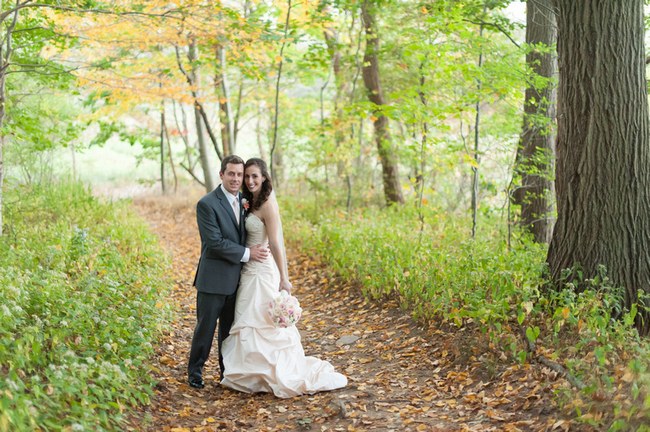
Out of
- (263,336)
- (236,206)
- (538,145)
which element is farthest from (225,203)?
(538,145)

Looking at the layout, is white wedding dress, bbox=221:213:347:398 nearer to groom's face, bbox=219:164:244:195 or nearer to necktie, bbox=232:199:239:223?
necktie, bbox=232:199:239:223

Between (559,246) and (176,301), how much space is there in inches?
213

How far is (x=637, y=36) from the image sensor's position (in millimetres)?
5426

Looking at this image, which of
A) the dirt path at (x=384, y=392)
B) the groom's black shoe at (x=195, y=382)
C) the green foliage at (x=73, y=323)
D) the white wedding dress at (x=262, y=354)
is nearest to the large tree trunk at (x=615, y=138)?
the dirt path at (x=384, y=392)

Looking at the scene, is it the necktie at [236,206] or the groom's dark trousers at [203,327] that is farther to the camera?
the necktie at [236,206]

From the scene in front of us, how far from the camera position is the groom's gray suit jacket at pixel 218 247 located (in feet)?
18.2

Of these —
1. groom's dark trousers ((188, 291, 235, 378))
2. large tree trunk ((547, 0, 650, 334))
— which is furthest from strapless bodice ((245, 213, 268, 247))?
large tree trunk ((547, 0, 650, 334))

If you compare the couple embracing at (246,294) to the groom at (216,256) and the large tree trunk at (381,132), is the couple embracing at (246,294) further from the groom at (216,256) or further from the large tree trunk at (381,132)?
the large tree trunk at (381,132)

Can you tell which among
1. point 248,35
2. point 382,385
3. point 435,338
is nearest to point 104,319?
point 382,385

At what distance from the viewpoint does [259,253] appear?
5762 mm

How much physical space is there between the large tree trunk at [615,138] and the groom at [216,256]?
10.7 feet

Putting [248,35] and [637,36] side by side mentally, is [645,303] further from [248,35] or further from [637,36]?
[248,35]

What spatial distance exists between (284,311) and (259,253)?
2.13 feet

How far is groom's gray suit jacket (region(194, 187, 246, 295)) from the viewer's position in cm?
555
